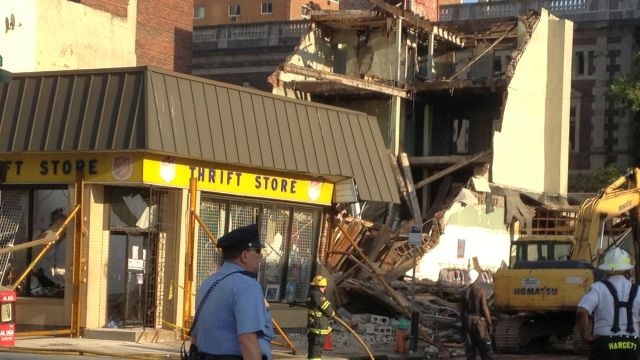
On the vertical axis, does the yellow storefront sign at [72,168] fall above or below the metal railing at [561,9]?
below

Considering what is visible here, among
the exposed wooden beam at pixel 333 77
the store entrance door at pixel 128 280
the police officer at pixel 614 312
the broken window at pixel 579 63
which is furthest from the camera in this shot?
the broken window at pixel 579 63

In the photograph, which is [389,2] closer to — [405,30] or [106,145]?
[405,30]

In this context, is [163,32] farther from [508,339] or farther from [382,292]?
[508,339]

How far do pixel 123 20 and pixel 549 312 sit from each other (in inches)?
736

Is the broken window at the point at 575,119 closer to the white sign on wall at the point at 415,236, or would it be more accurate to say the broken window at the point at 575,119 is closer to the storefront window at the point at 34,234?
the white sign on wall at the point at 415,236

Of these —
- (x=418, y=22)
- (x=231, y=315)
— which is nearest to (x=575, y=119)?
(x=418, y=22)

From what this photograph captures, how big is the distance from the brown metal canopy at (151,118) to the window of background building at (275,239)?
1270 mm

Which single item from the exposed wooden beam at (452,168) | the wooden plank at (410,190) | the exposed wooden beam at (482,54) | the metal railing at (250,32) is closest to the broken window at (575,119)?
the exposed wooden beam at (482,54)

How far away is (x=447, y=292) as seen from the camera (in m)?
33.9

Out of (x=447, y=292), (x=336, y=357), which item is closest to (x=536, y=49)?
(x=447, y=292)

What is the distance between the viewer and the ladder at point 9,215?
25.1m

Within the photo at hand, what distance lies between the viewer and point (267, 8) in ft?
258

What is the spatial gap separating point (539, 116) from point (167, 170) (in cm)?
2563

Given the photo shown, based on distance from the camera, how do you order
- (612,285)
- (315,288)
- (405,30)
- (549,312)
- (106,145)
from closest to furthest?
1. (612,285)
2. (315,288)
3. (106,145)
4. (549,312)
5. (405,30)
